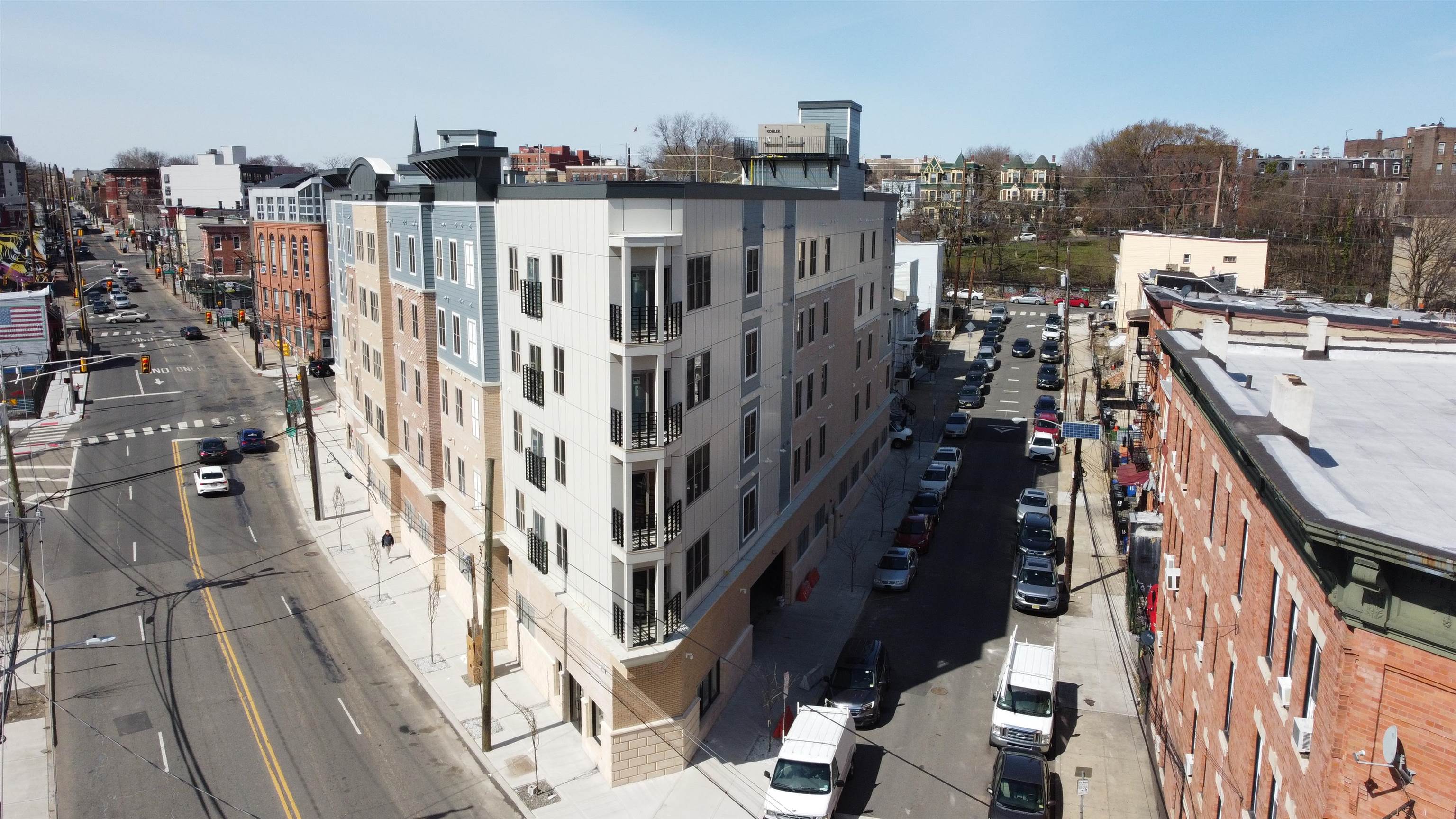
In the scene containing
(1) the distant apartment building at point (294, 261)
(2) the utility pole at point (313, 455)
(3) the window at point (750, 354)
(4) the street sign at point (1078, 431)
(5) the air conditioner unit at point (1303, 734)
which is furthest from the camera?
(1) the distant apartment building at point (294, 261)

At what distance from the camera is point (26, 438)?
55031mm

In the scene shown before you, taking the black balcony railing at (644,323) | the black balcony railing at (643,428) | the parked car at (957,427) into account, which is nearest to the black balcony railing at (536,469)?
the black balcony railing at (643,428)

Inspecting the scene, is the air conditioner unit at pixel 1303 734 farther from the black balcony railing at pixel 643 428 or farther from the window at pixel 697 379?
the window at pixel 697 379

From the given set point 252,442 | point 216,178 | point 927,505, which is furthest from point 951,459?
point 216,178

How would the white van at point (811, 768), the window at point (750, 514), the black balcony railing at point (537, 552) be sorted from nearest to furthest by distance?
the white van at point (811, 768)
the black balcony railing at point (537, 552)
the window at point (750, 514)

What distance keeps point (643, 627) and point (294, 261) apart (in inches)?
2539

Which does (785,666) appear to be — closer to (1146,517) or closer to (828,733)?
(828,733)

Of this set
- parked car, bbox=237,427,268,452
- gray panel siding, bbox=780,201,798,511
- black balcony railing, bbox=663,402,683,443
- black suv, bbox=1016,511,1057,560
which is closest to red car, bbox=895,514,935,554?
black suv, bbox=1016,511,1057,560

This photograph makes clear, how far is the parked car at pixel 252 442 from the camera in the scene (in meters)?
53.8

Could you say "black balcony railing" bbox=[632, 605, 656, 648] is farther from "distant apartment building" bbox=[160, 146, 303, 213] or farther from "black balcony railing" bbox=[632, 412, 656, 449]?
"distant apartment building" bbox=[160, 146, 303, 213]

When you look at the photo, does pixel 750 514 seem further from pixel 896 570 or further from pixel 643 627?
pixel 896 570

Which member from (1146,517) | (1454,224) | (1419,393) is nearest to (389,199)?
(1146,517)

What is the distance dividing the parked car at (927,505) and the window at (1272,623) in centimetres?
2661

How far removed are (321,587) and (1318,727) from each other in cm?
3315
